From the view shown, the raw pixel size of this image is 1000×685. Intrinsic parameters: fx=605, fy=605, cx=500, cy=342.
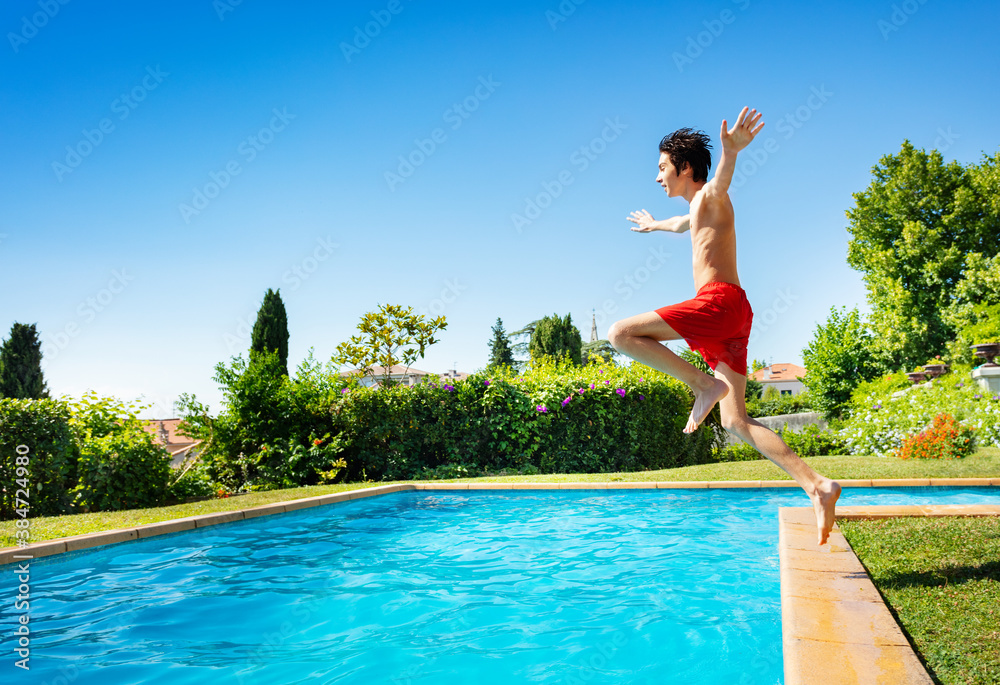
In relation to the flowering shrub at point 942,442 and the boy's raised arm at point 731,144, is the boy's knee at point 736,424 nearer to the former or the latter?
the boy's raised arm at point 731,144

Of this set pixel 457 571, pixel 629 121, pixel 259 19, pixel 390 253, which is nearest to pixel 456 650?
pixel 457 571

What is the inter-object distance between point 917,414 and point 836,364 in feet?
35.9

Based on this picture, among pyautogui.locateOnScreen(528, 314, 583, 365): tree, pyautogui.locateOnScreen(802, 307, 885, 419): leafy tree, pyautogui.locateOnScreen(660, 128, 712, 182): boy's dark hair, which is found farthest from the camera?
pyautogui.locateOnScreen(528, 314, 583, 365): tree

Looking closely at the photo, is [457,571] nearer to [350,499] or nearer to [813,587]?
[813,587]

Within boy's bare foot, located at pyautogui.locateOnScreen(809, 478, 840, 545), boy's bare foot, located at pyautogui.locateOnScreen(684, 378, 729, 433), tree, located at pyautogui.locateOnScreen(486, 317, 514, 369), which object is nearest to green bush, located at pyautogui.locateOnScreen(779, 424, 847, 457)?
boy's bare foot, located at pyautogui.locateOnScreen(809, 478, 840, 545)

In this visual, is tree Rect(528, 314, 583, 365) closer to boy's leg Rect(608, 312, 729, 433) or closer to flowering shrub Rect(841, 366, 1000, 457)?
flowering shrub Rect(841, 366, 1000, 457)

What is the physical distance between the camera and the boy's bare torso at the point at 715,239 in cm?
351

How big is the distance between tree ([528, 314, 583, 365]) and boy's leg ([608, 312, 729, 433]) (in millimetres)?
36084

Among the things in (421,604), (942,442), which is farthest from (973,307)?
(421,604)

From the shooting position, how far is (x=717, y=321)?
3365mm

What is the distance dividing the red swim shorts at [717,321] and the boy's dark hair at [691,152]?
798mm

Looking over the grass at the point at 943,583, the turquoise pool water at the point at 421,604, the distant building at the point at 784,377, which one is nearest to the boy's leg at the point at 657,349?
the grass at the point at 943,583

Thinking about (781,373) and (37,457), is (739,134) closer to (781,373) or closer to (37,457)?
(37,457)

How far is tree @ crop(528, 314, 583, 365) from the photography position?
131 ft
